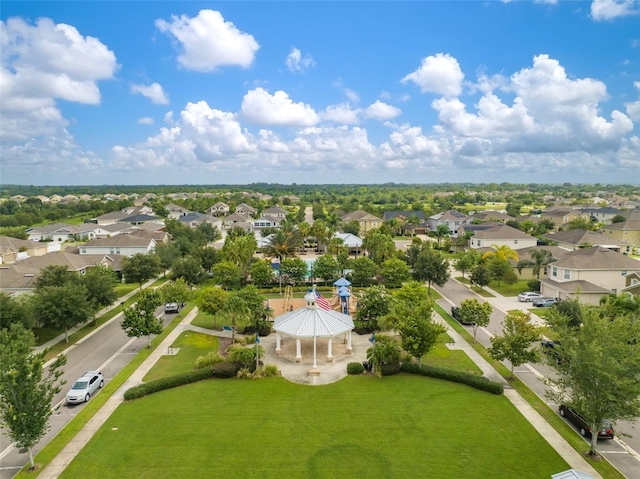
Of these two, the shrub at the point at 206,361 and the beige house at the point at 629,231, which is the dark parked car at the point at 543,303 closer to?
the shrub at the point at 206,361

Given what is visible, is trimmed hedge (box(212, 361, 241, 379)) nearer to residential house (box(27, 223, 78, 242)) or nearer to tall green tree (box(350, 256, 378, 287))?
tall green tree (box(350, 256, 378, 287))

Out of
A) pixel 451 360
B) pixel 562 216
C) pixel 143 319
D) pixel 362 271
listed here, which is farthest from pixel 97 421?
pixel 562 216

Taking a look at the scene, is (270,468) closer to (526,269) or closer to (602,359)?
(602,359)

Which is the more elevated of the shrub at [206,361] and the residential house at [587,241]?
the residential house at [587,241]

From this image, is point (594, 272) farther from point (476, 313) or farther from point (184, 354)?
point (184, 354)

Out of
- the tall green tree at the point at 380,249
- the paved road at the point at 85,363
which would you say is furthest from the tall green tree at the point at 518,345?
the tall green tree at the point at 380,249

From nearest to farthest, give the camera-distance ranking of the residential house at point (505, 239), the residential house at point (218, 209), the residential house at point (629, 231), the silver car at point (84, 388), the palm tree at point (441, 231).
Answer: the silver car at point (84, 388), the residential house at point (505, 239), the residential house at point (629, 231), the palm tree at point (441, 231), the residential house at point (218, 209)
